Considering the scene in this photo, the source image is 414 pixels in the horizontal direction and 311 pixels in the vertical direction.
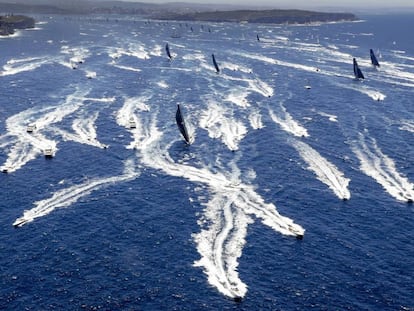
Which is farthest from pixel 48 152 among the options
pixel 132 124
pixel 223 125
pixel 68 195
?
pixel 223 125

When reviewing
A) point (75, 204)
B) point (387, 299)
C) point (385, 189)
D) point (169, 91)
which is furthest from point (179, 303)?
point (169, 91)

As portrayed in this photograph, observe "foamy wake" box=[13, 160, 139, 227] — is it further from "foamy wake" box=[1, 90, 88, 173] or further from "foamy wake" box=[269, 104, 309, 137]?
"foamy wake" box=[269, 104, 309, 137]

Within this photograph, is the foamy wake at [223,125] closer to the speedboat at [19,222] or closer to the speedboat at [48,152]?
the speedboat at [48,152]

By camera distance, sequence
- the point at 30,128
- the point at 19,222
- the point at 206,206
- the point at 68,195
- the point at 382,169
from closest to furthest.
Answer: the point at 19,222 → the point at 206,206 → the point at 68,195 → the point at 382,169 → the point at 30,128

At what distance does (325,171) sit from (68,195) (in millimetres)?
54092

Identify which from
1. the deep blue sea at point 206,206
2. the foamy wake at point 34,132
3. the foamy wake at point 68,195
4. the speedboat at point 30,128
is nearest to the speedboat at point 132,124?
the deep blue sea at point 206,206

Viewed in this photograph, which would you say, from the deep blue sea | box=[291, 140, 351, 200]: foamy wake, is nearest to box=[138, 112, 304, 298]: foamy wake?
the deep blue sea

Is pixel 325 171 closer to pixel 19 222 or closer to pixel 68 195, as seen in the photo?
pixel 68 195

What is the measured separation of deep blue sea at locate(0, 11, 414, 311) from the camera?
6575cm

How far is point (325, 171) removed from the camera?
103 metres

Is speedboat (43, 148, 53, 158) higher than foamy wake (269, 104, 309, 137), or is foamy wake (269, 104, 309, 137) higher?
foamy wake (269, 104, 309, 137)

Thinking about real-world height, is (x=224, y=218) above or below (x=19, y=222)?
above

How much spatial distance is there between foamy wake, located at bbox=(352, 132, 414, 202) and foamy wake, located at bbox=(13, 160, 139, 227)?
51.4 meters

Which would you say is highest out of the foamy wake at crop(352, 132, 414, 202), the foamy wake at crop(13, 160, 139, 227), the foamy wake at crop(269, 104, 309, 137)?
the foamy wake at crop(352, 132, 414, 202)
